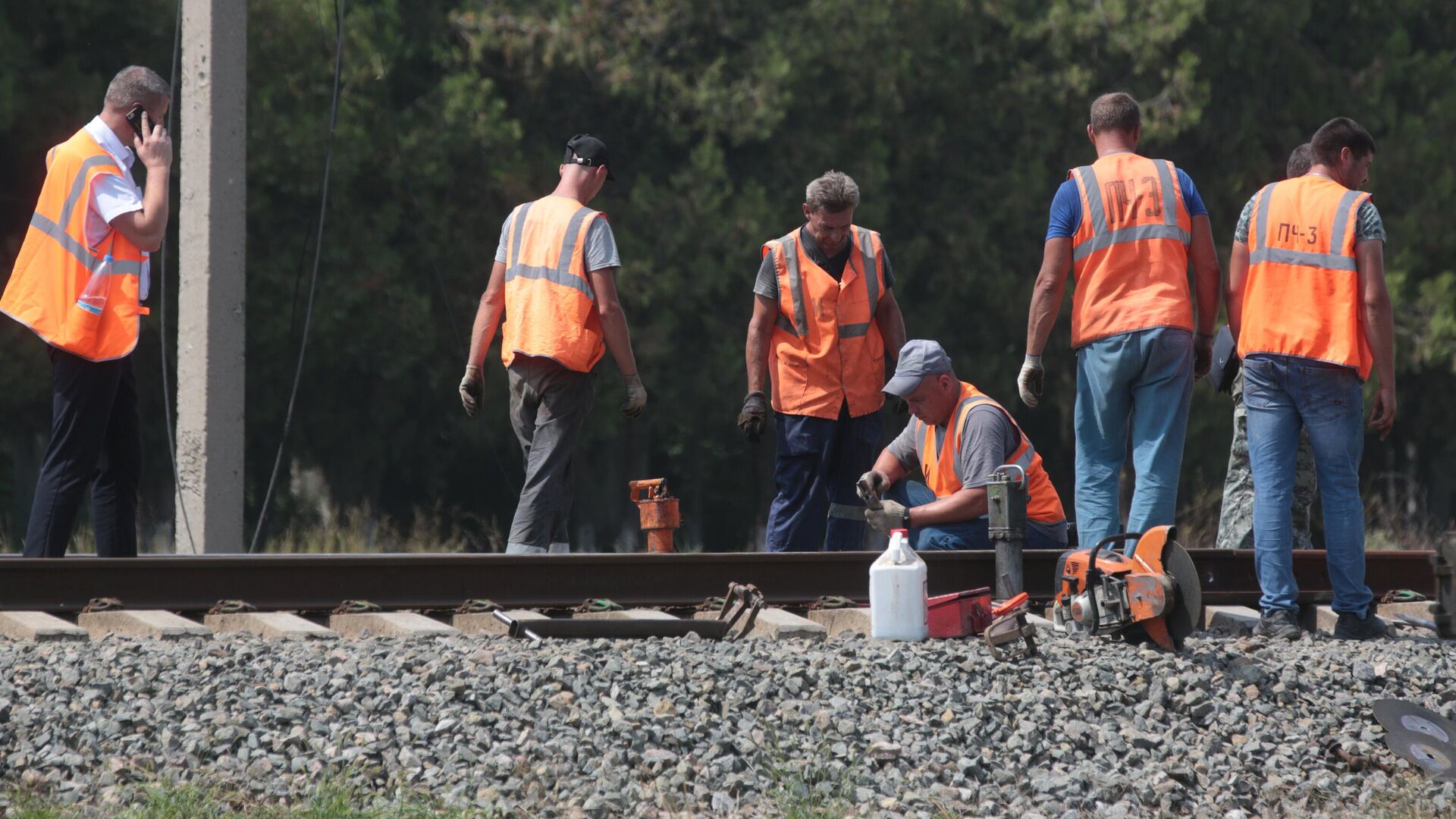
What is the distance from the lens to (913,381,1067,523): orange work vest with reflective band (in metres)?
6.68

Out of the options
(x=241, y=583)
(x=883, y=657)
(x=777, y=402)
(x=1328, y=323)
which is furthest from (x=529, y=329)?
Answer: (x=1328, y=323)

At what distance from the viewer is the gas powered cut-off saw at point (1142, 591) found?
17.4 ft

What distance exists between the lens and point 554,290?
279 inches

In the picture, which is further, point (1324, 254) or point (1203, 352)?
point (1203, 352)

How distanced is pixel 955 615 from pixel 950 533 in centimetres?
143

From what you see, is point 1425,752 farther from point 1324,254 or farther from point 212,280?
point 212,280

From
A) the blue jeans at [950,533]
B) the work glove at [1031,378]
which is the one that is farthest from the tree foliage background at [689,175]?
the work glove at [1031,378]

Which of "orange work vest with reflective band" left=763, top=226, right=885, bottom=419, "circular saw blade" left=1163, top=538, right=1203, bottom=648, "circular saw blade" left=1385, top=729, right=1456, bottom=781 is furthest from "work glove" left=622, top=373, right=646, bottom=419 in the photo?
"circular saw blade" left=1385, top=729, right=1456, bottom=781

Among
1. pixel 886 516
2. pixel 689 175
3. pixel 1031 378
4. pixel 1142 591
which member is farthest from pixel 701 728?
pixel 689 175

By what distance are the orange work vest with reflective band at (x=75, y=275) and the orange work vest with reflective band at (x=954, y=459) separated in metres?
3.12

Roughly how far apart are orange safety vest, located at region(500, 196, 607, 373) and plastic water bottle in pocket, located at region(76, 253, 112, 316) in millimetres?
1645

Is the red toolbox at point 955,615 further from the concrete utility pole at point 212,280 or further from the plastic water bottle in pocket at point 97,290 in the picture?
the concrete utility pole at point 212,280

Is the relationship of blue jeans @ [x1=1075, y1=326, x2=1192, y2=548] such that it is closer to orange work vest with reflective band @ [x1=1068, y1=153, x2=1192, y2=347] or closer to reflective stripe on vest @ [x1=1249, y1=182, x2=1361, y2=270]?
orange work vest with reflective band @ [x1=1068, y1=153, x2=1192, y2=347]

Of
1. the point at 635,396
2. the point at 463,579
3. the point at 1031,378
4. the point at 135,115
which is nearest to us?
the point at 135,115
